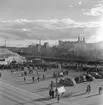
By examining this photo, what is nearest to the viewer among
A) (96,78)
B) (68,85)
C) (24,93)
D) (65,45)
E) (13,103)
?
(13,103)

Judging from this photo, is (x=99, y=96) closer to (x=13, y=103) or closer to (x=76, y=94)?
(x=76, y=94)

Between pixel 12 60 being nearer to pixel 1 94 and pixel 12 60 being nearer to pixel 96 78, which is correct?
pixel 96 78

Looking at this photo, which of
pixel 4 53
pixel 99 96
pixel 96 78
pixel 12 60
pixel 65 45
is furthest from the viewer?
pixel 65 45

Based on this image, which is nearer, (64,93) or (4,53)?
(64,93)

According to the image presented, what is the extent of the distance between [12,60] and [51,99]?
46779 mm

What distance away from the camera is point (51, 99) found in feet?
55.2

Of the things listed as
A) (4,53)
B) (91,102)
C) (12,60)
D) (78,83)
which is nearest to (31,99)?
(91,102)

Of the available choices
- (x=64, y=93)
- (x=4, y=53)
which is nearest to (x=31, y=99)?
(x=64, y=93)

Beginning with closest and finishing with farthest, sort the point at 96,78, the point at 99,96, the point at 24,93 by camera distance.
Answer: the point at 99,96 → the point at 24,93 → the point at 96,78

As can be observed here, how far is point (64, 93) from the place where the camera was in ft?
62.4

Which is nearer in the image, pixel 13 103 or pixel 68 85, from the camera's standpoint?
pixel 13 103

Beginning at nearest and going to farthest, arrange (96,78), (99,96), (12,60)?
1. (99,96)
2. (96,78)
3. (12,60)

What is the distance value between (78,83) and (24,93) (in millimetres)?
8727

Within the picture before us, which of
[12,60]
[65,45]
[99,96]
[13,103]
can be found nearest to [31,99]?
[13,103]
